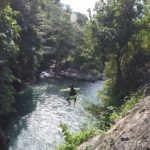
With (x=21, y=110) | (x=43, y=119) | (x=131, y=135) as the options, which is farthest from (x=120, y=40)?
(x=131, y=135)

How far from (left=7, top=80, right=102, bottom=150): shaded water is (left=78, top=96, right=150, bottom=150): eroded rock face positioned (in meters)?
9.26

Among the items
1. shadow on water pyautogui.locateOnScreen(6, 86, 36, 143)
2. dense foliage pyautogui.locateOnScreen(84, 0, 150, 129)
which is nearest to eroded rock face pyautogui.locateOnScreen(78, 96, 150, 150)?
shadow on water pyautogui.locateOnScreen(6, 86, 36, 143)

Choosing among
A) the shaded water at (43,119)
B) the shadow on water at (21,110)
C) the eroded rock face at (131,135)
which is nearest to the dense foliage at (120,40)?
the shaded water at (43,119)

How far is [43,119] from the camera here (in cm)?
3378

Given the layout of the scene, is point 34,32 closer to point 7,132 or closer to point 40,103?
point 40,103

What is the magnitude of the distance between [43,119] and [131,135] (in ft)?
78.5

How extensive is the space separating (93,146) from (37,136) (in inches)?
630

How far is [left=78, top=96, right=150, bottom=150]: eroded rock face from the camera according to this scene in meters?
9.84

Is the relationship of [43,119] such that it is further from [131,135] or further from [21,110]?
[131,135]

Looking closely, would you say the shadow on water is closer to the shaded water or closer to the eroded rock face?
the shaded water

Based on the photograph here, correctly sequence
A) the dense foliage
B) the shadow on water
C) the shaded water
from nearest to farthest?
1. the shaded water
2. the shadow on water
3. the dense foliage

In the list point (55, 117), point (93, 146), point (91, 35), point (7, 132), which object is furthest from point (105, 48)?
point (93, 146)

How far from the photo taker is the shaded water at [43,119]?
1043 inches

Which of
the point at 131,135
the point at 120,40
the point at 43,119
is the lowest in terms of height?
the point at 43,119
